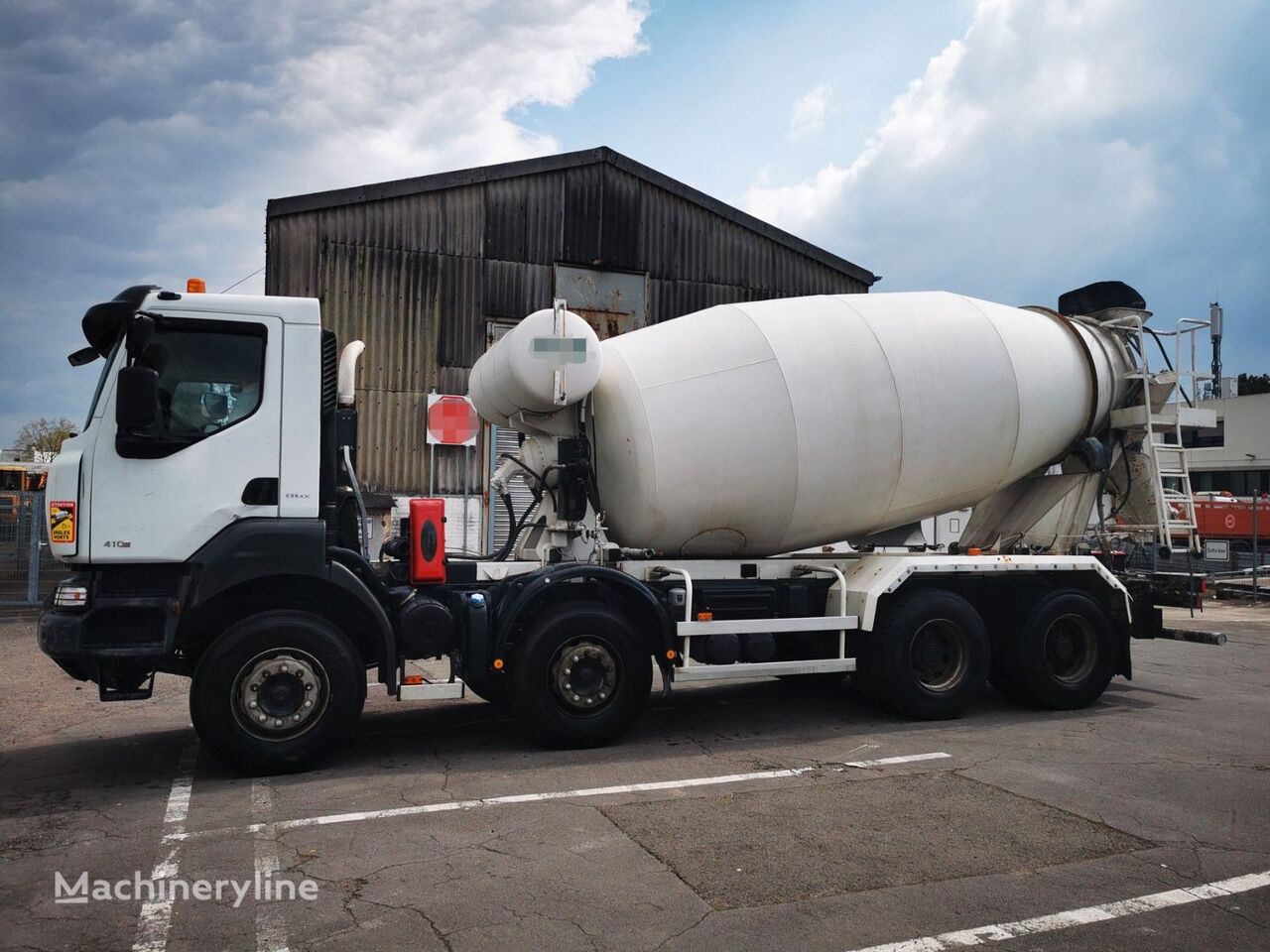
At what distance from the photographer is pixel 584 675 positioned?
729 cm

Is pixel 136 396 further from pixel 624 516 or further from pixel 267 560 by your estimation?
pixel 624 516

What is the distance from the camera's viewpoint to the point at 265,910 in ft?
14.0

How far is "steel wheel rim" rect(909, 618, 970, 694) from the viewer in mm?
8445

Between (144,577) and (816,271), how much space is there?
1644cm

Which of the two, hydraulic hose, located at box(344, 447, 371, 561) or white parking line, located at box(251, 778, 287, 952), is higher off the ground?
hydraulic hose, located at box(344, 447, 371, 561)

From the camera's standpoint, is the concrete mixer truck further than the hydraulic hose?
No

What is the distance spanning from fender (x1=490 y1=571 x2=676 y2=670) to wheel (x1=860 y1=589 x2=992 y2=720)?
75.4 inches

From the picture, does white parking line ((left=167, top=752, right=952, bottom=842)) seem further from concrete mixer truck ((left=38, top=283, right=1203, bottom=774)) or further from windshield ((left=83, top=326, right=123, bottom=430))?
windshield ((left=83, top=326, right=123, bottom=430))

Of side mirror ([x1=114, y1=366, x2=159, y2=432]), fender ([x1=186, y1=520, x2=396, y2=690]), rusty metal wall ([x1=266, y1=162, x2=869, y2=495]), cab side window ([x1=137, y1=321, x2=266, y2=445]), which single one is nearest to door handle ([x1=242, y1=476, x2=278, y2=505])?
fender ([x1=186, y1=520, x2=396, y2=690])

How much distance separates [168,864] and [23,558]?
13.5 m

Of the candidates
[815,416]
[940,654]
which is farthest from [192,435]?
[940,654]

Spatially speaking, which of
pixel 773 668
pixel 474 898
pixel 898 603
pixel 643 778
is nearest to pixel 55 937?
pixel 474 898

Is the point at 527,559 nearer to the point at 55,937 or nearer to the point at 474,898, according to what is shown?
the point at 474,898

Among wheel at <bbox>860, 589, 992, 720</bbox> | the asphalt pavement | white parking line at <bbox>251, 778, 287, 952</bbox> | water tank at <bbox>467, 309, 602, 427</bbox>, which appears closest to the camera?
white parking line at <bbox>251, 778, 287, 952</bbox>
